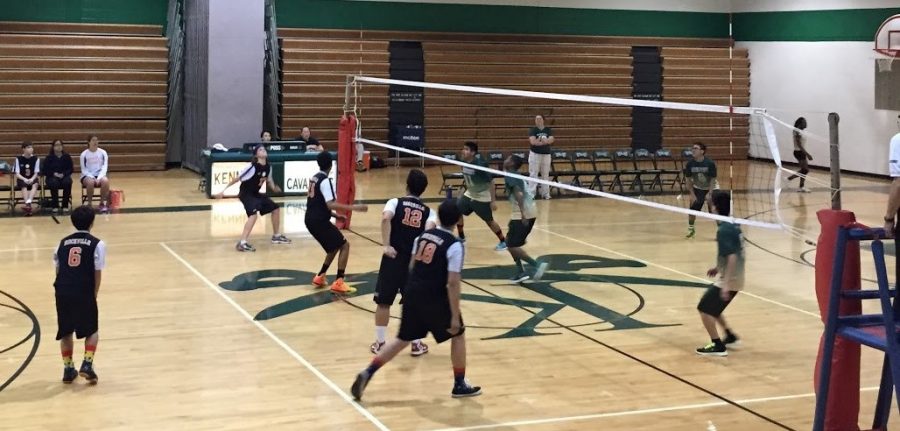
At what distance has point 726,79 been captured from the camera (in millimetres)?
32125

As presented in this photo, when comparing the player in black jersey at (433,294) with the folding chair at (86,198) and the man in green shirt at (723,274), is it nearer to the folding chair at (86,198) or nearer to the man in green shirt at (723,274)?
the man in green shirt at (723,274)

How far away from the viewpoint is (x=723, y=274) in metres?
10.3

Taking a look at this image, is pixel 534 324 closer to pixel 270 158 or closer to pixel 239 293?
pixel 239 293

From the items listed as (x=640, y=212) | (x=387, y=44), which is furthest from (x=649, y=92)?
(x=640, y=212)

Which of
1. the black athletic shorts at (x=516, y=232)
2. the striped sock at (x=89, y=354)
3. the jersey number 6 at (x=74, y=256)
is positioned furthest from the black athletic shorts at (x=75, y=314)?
the black athletic shorts at (x=516, y=232)

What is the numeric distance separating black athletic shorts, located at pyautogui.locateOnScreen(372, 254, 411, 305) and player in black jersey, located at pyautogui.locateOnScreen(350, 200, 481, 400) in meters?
1.32

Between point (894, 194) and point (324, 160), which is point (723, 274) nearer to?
point (894, 194)

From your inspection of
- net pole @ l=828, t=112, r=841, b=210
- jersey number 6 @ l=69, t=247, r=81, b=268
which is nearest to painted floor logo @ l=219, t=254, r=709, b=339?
jersey number 6 @ l=69, t=247, r=81, b=268

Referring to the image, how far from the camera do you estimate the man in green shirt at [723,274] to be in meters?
10.3

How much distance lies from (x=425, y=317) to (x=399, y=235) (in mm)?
1522

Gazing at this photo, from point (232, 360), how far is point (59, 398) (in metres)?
1.72

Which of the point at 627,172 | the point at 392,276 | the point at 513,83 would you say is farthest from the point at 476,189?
the point at 513,83

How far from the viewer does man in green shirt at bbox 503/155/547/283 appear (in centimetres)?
1392

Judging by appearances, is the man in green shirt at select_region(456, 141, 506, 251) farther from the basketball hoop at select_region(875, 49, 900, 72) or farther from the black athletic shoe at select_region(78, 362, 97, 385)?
the basketball hoop at select_region(875, 49, 900, 72)
